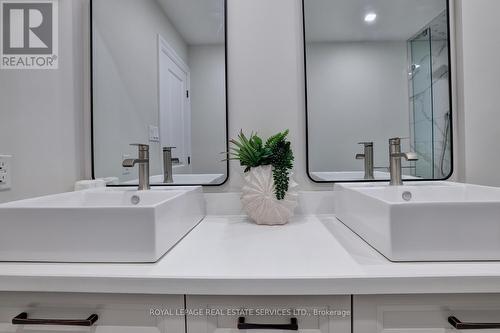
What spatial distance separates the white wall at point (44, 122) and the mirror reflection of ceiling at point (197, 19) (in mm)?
430

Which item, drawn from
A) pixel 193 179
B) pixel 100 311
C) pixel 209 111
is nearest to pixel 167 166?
pixel 193 179

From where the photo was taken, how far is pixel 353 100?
121cm

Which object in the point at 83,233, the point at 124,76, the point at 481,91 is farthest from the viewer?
the point at 124,76

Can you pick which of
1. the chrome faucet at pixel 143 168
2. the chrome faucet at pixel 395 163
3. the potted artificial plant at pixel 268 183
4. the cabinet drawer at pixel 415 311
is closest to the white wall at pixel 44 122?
the chrome faucet at pixel 143 168

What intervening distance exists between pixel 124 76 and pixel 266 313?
1142mm

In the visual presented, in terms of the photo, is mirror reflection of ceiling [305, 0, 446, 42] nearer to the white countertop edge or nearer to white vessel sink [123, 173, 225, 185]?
white vessel sink [123, 173, 225, 185]

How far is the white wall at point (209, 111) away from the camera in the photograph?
1.21 m

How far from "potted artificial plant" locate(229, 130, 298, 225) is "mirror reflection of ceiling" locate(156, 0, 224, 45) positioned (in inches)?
19.7

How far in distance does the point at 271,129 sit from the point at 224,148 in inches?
8.4

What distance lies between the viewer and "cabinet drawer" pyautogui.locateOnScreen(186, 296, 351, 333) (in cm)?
61

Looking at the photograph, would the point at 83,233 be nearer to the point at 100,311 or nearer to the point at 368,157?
the point at 100,311

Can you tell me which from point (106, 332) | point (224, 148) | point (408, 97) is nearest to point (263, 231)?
point (224, 148)

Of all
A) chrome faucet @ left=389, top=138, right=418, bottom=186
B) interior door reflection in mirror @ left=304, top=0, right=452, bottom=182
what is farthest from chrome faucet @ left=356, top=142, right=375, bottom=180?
chrome faucet @ left=389, top=138, right=418, bottom=186

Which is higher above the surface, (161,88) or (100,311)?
(161,88)
